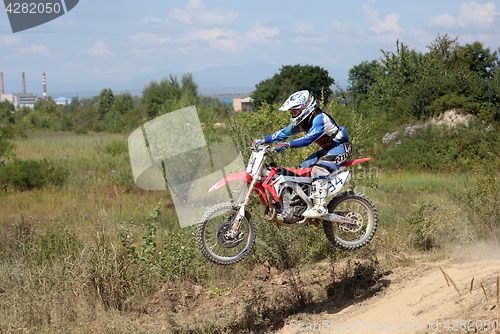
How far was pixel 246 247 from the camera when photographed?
637cm

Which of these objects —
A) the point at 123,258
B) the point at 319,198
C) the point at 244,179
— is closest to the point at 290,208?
the point at 319,198

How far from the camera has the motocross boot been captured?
655cm

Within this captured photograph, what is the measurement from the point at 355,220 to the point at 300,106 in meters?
2.39

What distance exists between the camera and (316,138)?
638cm

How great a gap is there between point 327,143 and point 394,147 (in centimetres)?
2017

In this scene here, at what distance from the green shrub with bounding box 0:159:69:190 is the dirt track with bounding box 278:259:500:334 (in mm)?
15658

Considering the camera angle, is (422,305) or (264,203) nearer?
(264,203)

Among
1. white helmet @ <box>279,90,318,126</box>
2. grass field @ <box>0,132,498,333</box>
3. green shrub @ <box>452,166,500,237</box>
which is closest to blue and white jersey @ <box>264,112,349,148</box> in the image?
white helmet @ <box>279,90,318,126</box>

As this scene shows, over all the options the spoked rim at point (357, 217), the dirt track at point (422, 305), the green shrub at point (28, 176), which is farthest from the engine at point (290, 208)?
the green shrub at point (28, 176)

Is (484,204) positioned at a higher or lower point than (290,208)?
lower

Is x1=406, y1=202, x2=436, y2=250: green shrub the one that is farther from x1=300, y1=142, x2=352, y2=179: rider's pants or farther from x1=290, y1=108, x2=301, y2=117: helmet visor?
x1=290, y1=108, x2=301, y2=117: helmet visor

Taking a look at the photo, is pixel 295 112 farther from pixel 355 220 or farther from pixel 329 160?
pixel 355 220

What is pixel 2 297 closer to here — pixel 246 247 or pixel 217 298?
pixel 217 298

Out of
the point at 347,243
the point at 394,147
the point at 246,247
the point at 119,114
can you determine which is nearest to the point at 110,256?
the point at 246,247
